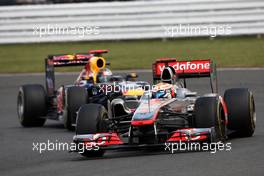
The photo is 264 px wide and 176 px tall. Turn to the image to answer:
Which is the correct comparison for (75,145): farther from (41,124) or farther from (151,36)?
(151,36)

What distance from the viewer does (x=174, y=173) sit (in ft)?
33.9

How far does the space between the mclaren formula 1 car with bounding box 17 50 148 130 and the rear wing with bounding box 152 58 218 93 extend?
1.04 metres

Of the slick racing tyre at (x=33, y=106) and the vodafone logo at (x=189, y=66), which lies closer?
the vodafone logo at (x=189, y=66)

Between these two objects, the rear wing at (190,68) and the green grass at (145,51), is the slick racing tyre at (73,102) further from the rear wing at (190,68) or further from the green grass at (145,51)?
the green grass at (145,51)

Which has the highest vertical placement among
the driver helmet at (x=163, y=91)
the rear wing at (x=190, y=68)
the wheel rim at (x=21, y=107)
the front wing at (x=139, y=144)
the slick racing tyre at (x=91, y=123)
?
the rear wing at (x=190, y=68)

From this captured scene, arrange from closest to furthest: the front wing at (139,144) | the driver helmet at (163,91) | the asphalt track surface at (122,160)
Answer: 1. the asphalt track surface at (122,160)
2. the front wing at (139,144)
3. the driver helmet at (163,91)

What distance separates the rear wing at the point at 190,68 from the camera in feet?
47.3

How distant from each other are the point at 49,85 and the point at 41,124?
97cm

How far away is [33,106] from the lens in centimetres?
1775

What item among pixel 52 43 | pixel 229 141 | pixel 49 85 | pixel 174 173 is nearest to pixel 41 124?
pixel 49 85

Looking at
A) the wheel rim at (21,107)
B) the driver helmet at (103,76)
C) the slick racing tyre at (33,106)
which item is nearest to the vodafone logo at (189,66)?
the driver helmet at (103,76)

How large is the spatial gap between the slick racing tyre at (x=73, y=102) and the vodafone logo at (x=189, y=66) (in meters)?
1.94

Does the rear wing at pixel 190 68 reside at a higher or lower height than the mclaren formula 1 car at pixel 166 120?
higher

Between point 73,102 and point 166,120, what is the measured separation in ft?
11.9
